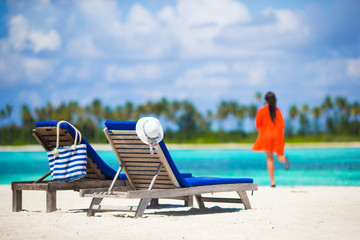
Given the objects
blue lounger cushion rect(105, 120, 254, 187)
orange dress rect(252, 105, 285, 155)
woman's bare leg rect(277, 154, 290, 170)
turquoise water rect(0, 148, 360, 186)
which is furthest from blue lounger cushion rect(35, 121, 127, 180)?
turquoise water rect(0, 148, 360, 186)

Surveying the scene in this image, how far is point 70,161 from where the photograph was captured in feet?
21.8

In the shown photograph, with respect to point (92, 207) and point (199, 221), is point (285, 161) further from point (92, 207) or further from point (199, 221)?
point (92, 207)

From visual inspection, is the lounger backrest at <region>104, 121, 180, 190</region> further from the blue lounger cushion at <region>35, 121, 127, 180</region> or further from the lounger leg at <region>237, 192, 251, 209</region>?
the lounger leg at <region>237, 192, 251, 209</region>

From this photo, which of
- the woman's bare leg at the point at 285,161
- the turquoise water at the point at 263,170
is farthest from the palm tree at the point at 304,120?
the woman's bare leg at the point at 285,161

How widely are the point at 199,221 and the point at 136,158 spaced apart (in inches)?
39.4

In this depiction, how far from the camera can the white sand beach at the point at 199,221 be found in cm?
510

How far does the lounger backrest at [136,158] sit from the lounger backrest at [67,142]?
1.77 feet

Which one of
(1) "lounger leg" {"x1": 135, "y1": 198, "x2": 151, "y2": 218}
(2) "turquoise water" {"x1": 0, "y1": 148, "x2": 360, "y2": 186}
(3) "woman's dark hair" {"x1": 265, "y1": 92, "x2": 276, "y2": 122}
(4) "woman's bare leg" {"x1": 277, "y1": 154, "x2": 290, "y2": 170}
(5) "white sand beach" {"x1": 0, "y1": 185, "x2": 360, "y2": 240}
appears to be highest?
(3) "woman's dark hair" {"x1": 265, "y1": 92, "x2": 276, "y2": 122}

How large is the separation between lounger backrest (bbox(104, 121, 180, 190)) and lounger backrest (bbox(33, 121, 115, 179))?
539 millimetres

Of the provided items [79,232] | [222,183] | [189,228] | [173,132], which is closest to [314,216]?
[222,183]

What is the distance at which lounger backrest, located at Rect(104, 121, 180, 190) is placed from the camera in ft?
20.2

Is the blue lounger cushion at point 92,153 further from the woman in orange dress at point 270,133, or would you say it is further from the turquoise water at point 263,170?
the turquoise water at point 263,170

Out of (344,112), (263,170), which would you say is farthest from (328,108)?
(263,170)

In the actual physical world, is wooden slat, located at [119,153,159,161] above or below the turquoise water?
above
